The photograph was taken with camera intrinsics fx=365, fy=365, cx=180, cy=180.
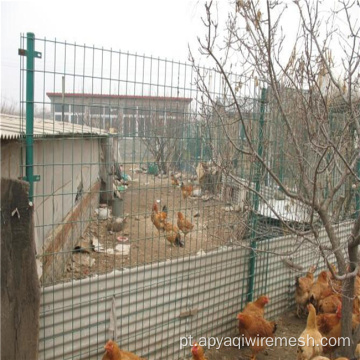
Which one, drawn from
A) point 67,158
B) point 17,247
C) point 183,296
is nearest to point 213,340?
point 183,296

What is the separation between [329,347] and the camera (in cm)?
363

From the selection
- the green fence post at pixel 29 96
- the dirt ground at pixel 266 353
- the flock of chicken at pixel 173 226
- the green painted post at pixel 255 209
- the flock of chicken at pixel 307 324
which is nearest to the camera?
the green fence post at pixel 29 96

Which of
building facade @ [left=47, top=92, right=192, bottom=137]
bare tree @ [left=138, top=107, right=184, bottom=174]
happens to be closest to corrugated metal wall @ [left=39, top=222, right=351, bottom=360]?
bare tree @ [left=138, top=107, right=184, bottom=174]

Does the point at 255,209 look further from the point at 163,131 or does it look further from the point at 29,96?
the point at 29,96

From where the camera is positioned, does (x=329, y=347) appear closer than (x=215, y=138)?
Yes

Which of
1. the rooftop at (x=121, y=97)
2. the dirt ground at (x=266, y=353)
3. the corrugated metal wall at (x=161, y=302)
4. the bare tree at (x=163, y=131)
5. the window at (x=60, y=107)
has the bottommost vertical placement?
the dirt ground at (x=266, y=353)

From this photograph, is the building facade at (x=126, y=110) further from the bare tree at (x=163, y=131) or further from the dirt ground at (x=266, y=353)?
the dirt ground at (x=266, y=353)

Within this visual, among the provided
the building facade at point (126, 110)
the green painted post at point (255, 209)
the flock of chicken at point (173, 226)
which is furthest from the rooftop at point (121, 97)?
the flock of chicken at point (173, 226)

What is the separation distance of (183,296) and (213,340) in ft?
2.34

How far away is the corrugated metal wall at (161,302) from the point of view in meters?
2.72

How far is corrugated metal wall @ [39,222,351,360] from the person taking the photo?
272 centimetres

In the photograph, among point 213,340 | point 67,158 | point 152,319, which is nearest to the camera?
point 152,319

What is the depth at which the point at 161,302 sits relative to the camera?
3.34m

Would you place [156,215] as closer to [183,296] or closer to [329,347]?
[183,296]
